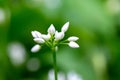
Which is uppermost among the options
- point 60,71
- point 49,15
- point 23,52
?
point 49,15

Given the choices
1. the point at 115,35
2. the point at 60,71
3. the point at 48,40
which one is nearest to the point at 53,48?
the point at 48,40

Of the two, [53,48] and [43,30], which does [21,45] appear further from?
[53,48]

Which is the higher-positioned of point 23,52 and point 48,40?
point 23,52

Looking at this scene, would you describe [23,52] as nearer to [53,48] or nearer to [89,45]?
[89,45]

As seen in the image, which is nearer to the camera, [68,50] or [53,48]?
[53,48]

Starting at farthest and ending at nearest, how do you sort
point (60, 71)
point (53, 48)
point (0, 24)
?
point (0, 24) < point (60, 71) < point (53, 48)

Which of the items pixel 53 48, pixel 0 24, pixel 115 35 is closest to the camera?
pixel 53 48
